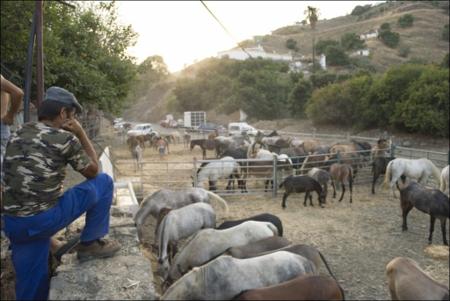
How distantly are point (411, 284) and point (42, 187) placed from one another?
3857 mm

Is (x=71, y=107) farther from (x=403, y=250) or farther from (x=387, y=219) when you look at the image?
(x=387, y=219)

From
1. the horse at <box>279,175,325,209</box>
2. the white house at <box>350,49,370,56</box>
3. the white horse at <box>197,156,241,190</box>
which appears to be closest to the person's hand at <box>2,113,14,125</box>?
the horse at <box>279,175,325,209</box>

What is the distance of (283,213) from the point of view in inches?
409

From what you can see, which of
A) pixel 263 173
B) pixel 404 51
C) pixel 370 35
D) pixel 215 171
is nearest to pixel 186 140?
pixel 263 173

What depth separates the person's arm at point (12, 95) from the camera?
123 inches

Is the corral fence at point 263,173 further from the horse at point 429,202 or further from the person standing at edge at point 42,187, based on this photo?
the person standing at edge at point 42,187

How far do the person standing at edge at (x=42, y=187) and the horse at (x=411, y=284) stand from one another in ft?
11.1

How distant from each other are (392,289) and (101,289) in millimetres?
3282

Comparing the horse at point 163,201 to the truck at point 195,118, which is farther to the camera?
the truck at point 195,118

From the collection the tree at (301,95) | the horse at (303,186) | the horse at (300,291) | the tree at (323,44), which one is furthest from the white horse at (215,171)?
the tree at (323,44)

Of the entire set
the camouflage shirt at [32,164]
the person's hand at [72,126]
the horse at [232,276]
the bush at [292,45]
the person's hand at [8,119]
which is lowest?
the horse at [232,276]

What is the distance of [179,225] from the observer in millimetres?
6789

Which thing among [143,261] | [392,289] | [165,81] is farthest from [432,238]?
[165,81]

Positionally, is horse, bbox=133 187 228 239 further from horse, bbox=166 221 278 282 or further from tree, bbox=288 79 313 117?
tree, bbox=288 79 313 117
